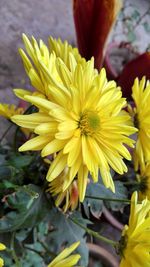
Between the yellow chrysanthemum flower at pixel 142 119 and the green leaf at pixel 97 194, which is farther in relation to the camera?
the green leaf at pixel 97 194

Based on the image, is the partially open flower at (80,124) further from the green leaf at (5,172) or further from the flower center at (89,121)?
the green leaf at (5,172)

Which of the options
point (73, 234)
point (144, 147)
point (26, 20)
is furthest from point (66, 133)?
point (26, 20)

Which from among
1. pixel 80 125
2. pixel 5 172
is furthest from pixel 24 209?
pixel 80 125

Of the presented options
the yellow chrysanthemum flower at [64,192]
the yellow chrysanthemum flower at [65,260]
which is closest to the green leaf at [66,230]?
the yellow chrysanthemum flower at [64,192]

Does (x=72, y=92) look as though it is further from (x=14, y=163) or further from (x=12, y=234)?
(x=12, y=234)

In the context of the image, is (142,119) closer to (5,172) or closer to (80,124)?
(80,124)

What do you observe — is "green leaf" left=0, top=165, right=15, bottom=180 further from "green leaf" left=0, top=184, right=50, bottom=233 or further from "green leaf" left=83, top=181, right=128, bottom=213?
"green leaf" left=83, top=181, right=128, bottom=213
